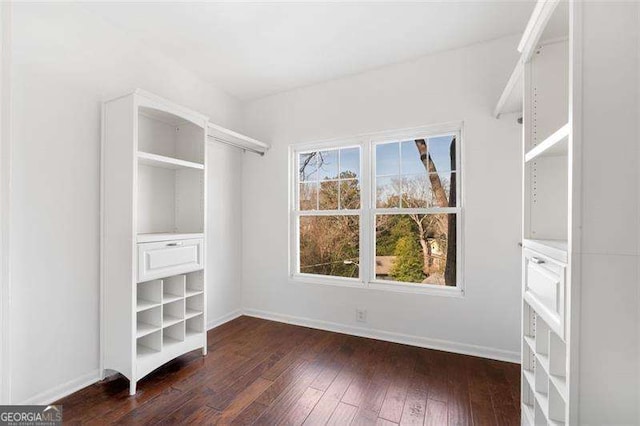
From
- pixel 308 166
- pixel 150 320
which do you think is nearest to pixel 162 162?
pixel 150 320

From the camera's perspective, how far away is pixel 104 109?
2.11 meters

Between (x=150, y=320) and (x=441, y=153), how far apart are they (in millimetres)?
2916

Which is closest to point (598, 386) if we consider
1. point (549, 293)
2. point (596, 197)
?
point (549, 293)

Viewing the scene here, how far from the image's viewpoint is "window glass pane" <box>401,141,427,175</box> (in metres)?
2.83

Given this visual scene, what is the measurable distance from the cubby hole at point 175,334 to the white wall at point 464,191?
1.20m

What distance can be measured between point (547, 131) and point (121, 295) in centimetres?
278

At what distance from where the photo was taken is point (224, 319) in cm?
331

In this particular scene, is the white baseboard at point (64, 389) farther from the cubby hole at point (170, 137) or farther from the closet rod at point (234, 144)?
the closet rod at point (234, 144)

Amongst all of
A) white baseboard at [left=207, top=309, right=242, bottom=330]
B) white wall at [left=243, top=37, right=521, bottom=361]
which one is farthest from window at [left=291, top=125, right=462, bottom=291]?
white baseboard at [left=207, top=309, right=242, bottom=330]

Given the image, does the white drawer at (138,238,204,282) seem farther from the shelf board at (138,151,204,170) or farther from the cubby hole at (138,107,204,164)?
the cubby hole at (138,107,204,164)

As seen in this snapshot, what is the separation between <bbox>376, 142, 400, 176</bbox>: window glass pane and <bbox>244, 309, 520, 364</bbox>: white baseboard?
63.6 inches

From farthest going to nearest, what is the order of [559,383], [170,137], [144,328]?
[170,137]
[144,328]
[559,383]

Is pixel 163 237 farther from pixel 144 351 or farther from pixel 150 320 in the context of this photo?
pixel 144 351

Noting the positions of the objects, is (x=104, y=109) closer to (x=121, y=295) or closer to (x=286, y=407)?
(x=121, y=295)
